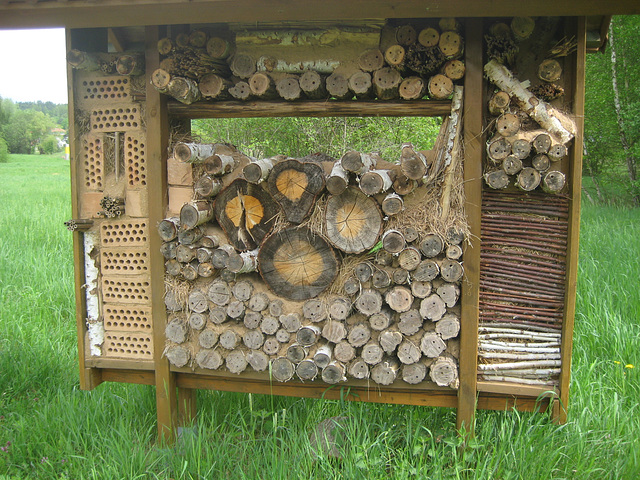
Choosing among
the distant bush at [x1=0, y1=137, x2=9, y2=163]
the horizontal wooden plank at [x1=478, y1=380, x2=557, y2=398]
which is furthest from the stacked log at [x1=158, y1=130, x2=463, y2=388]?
the distant bush at [x1=0, y1=137, x2=9, y2=163]

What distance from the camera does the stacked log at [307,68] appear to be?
2.99 m

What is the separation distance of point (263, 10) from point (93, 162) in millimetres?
1849

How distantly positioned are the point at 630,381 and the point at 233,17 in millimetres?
4198

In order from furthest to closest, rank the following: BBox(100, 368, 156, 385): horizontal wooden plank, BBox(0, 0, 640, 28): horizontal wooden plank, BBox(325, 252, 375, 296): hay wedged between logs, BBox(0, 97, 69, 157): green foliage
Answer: BBox(0, 97, 69, 157): green foliage
BBox(100, 368, 156, 385): horizontal wooden plank
BBox(325, 252, 375, 296): hay wedged between logs
BBox(0, 0, 640, 28): horizontal wooden plank

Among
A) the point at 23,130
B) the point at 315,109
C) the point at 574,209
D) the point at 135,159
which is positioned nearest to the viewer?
the point at 574,209

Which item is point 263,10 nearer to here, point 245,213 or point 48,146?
point 245,213

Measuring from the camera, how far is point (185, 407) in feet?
12.7

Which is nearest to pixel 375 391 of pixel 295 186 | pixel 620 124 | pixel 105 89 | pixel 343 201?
pixel 343 201

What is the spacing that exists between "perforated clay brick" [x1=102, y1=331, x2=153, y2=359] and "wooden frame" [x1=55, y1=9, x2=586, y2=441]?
0.06 m

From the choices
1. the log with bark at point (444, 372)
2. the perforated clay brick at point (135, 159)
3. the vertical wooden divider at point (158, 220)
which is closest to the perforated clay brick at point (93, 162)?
the perforated clay brick at point (135, 159)

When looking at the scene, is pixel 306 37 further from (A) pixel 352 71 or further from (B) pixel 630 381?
(B) pixel 630 381

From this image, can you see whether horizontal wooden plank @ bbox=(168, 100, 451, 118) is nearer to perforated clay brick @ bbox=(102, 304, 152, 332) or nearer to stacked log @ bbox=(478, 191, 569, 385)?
stacked log @ bbox=(478, 191, 569, 385)

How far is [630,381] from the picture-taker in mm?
4070

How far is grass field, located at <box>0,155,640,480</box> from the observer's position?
3051 mm
